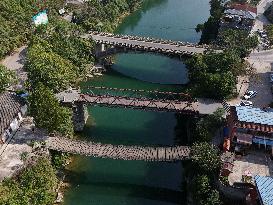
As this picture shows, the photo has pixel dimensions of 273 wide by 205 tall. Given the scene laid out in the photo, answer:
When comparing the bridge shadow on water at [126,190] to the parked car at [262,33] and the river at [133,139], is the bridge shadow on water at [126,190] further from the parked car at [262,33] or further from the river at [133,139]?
the parked car at [262,33]

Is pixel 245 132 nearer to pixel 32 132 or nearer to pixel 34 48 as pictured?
pixel 32 132

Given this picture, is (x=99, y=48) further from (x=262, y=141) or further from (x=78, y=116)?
(x=262, y=141)

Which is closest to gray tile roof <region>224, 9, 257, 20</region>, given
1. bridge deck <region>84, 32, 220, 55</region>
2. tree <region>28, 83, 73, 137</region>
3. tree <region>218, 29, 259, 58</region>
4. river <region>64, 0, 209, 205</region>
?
tree <region>218, 29, 259, 58</region>

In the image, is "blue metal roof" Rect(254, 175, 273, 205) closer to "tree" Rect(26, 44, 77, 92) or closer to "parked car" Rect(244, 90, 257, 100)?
"parked car" Rect(244, 90, 257, 100)

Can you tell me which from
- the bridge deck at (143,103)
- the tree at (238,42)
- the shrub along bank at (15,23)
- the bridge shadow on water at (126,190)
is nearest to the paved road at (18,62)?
the shrub along bank at (15,23)

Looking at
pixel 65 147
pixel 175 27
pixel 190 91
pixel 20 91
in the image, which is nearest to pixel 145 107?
pixel 190 91

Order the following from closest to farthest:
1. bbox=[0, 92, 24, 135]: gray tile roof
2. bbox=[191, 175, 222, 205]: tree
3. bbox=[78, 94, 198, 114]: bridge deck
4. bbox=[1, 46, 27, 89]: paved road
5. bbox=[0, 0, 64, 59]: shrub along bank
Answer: bbox=[191, 175, 222, 205]: tree → bbox=[0, 92, 24, 135]: gray tile roof → bbox=[78, 94, 198, 114]: bridge deck → bbox=[1, 46, 27, 89]: paved road → bbox=[0, 0, 64, 59]: shrub along bank

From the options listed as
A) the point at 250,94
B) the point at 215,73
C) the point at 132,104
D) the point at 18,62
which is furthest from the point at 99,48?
the point at 250,94

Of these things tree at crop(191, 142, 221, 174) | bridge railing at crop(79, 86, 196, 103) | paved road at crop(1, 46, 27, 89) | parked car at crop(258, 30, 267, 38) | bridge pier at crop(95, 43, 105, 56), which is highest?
parked car at crop(258, 30, 267, 38)
